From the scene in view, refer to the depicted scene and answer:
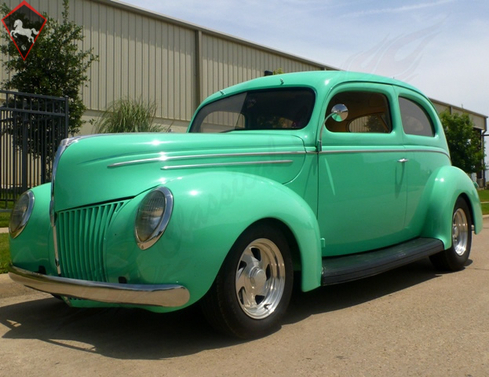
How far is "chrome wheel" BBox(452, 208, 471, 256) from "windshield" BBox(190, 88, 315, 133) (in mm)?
2321

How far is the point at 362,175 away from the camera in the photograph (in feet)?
15.3

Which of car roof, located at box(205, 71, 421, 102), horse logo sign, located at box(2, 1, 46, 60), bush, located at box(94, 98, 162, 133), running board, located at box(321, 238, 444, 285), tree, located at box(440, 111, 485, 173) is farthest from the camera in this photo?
tree, located at box(440, 111, 485, 173)

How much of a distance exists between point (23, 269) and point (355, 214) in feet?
8.25

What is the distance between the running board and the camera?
4035 millimetres

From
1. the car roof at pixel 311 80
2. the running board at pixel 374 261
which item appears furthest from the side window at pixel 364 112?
the running board at pixel 374 261

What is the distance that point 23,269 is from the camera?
375 centimetres

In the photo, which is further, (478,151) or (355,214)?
(478,151)

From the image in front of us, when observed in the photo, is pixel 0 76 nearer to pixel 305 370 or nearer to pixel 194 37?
pixel 194 37

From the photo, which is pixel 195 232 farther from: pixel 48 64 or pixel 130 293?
pixel 48 64

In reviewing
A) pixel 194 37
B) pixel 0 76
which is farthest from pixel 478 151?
pixel 0 76

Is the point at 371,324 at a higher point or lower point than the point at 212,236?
lower

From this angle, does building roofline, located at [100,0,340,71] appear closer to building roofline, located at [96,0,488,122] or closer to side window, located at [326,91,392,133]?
building roofline, located at [96,0,488,122]

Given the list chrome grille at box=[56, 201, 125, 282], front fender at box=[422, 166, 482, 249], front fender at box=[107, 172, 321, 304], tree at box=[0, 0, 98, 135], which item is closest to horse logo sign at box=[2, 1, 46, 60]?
tree at box=[0, 0, 98, 135]

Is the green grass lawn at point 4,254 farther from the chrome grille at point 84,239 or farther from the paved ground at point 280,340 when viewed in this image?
the chrome grille at point 84,239
